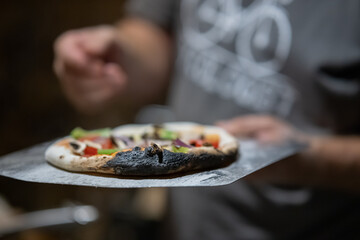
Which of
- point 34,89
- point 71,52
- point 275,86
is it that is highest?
point 71,52

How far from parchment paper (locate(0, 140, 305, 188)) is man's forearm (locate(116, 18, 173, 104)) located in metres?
0.67

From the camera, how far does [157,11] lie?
1.65 metres

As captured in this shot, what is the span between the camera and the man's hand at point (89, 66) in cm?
108

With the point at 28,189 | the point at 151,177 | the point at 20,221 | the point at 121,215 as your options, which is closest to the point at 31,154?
the point at 151,177

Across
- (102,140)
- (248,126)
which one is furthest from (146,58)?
(102,140)

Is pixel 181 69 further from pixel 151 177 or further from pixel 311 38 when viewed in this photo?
pixel 151 177

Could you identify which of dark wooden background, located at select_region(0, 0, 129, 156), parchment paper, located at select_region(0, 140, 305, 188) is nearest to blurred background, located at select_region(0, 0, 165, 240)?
dark wooden background, located at select_region(0, 0, 129, 156)

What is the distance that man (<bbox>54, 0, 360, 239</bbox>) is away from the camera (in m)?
1.12

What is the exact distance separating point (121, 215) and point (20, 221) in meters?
0.99

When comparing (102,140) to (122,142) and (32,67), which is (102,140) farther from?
(32,67)

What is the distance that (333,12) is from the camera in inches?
45.1

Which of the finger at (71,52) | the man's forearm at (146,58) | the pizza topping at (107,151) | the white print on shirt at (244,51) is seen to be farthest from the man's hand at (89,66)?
the pizza topping at (107,151)

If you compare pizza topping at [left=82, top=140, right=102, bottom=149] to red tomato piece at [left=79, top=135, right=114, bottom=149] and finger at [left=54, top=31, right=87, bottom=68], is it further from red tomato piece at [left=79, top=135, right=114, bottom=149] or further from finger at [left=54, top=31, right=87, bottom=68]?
finger at [left=54, top=31, right=87, bottom=68]

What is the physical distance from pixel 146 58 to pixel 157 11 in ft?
0.74
